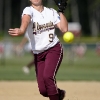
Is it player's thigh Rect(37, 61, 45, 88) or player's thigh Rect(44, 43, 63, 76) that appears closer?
player's thigh Rect(44, 43, 63, 76)

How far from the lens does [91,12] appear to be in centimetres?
6588

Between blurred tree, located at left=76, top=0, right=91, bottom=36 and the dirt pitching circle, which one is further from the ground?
the dirt pitching circle

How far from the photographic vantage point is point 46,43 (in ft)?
26.7

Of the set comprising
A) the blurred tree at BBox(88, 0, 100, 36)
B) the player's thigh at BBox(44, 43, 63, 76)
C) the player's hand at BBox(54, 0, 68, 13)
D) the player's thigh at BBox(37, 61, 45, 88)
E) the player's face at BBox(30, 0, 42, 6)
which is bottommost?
the blurred tree at BBox(88, 0, 100, 36)

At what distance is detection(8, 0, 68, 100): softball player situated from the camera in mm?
8039

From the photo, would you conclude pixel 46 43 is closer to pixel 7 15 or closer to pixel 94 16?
pixel 7 15

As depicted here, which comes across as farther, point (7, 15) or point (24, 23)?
point (7, 15)

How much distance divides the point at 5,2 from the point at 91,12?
39.8 ft

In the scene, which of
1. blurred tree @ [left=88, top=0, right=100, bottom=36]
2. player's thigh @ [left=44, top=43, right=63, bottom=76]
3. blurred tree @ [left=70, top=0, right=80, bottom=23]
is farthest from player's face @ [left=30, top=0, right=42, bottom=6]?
blurred tree @ [left=70, top=0, right=80, bottom=23]

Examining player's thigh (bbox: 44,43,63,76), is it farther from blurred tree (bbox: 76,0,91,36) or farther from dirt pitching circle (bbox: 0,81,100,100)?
blurred tree (bbox: 76,0,91,36)

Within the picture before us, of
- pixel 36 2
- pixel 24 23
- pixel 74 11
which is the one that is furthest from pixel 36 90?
pixel 74 11

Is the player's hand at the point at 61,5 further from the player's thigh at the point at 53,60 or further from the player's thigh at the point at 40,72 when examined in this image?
the player's thigh at the point at 40,72

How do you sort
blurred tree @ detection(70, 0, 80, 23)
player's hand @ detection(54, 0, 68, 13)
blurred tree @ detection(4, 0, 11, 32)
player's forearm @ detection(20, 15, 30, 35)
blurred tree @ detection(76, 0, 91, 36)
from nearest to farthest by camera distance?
player's forearm @ detection(20, 15, 30, 35) → player's hand @ detection(54, 0, 68, 13) → blurred tree @ detection(70, 0, 80, 23) → blurred tree @ detection(4, 0, 11, 32) → blurred tree @ detection(76, 0, 91, 36)

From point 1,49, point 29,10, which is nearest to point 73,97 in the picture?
point 29,10
